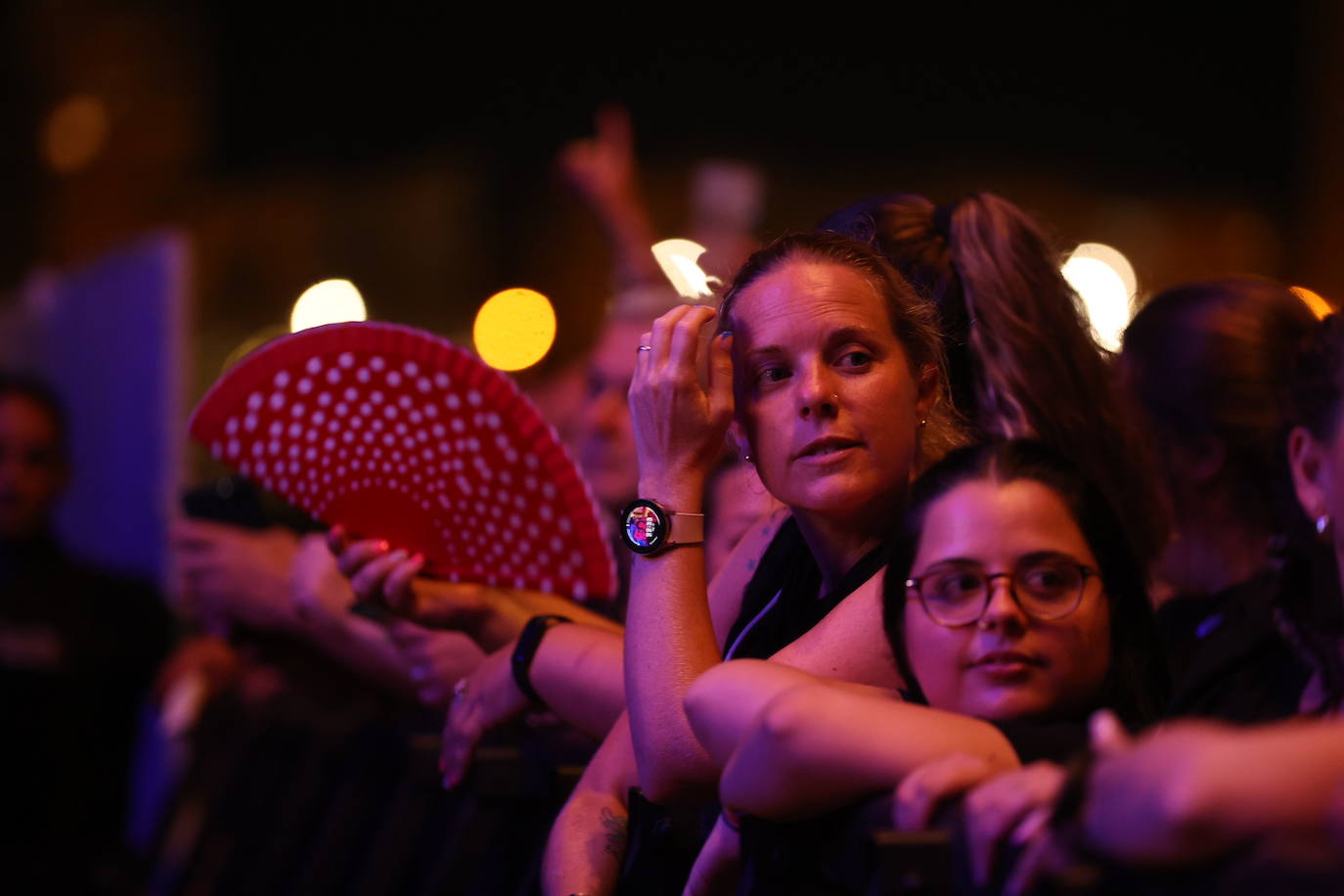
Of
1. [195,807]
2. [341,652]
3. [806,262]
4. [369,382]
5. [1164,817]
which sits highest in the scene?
[806,262]

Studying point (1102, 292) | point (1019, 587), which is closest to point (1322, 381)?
point (1019, 587)

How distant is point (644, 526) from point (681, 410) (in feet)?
0.49

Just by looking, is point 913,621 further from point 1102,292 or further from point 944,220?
point 1102,292

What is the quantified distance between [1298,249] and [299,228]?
512 centimetres

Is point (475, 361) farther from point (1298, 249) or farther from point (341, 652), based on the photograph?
point (1298, 249)

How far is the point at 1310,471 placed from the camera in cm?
157

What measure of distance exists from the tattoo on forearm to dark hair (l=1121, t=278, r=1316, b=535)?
3.10 feet

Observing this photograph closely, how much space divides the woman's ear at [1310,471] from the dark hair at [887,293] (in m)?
0.53

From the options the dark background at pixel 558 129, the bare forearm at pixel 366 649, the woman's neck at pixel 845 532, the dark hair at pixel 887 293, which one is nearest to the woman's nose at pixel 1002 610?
the woman's neck at pixel 845 532

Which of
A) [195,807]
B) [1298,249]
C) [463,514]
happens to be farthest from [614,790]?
[1298,249]

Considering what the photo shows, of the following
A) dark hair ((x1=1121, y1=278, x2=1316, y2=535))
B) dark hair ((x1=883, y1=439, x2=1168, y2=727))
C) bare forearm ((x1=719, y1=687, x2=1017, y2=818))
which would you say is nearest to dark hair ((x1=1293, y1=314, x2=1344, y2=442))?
dark hair ((x1=883, y1=439, x2=1168, y2=727))

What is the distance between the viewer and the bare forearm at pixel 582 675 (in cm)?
218

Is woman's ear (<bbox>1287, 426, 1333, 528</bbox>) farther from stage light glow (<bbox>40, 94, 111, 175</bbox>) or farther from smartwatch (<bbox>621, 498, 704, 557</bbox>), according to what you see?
stage light glow (<bbox>40, 94, 111, 175</bbox>)

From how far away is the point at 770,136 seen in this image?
8.52 m
